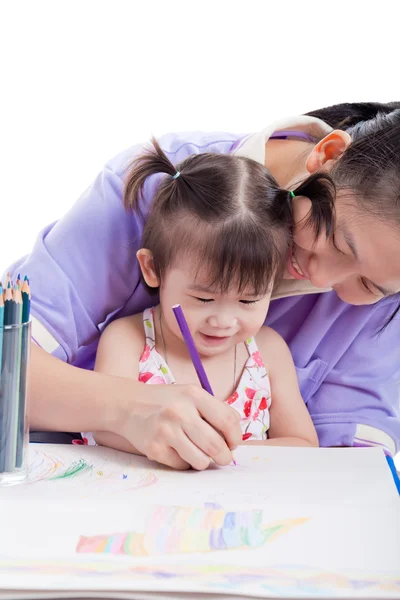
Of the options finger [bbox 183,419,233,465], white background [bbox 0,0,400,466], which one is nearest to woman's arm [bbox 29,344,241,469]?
finger [bbox 183,419,233,465]

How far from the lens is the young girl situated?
0.93m

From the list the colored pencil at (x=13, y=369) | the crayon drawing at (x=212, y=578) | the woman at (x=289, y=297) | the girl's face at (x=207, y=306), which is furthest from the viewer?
the girl's face at (x=207, y=306)

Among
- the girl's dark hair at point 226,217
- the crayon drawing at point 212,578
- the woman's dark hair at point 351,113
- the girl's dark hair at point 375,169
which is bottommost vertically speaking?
the crayon drawing at point 212,578

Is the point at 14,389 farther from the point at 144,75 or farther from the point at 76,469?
the point at 144,75

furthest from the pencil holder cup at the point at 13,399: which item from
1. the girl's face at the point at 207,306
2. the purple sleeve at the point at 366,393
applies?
the purple sleeve at the point at 366,393

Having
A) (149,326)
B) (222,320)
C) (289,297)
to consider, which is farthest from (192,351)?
(289,297)

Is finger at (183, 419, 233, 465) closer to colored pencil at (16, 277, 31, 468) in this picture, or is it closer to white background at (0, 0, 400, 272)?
colored pencil at (16, 277, 31, 468)

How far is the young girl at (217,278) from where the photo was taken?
930 mm

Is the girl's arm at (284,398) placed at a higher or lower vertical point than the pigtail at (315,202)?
lower

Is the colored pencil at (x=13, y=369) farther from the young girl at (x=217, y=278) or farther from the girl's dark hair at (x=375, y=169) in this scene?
the girl's dark hair at (x=375, y=169)

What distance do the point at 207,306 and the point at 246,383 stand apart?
0.15 meters

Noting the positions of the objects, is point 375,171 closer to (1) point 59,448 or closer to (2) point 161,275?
(2) point 161,275

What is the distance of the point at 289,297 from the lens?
1.13 meters

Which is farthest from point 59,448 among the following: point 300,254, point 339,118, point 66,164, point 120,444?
point 66,164
